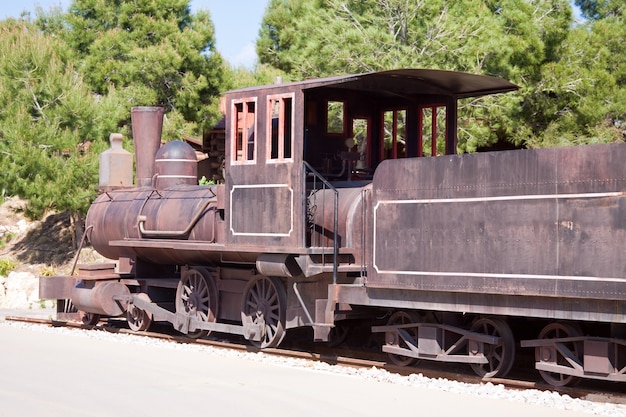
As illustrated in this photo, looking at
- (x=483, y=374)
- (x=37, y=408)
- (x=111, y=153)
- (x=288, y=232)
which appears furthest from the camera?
(x=111, y=153)

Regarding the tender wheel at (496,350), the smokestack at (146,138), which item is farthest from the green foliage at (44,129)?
the tender wheel at (496,350)

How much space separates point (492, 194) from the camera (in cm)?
995

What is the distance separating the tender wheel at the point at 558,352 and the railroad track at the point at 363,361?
0.42ft

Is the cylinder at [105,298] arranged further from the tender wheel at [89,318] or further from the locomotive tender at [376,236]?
the tender wheel at [89,318]

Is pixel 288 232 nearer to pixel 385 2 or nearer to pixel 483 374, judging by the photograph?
pixel 483 374

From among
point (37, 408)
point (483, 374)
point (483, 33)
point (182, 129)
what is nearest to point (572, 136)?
point (483, 33)

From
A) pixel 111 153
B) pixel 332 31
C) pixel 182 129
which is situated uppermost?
pixel 332 31

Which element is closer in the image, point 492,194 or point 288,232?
point 492,194

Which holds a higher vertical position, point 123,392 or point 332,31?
point 332,31

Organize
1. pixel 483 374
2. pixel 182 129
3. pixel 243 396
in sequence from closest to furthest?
pixel 243 396, pixel 483 374, pixel 182 129

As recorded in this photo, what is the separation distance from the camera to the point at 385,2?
22797mm

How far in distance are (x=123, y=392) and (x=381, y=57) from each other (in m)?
14.6

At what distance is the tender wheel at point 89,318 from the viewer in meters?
16.9

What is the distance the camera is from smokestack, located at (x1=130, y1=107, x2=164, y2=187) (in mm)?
17047
